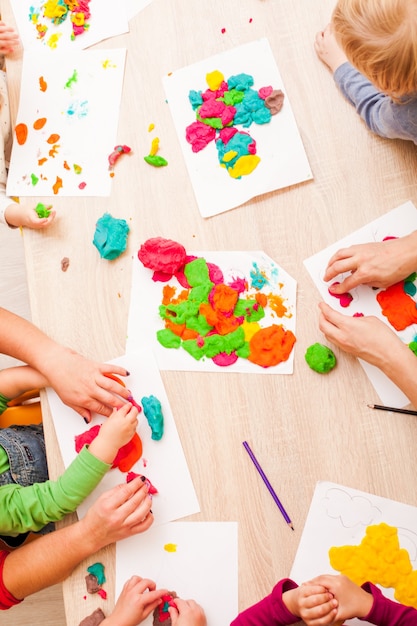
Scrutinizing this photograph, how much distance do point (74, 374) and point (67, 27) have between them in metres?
0.65

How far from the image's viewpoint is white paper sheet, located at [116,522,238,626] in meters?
0.93

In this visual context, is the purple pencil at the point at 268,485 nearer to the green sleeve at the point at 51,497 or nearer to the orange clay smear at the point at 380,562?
the orange clay smear at the point at 380,562

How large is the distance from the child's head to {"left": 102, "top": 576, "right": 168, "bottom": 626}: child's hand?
820mm

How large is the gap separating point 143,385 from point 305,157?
468mm

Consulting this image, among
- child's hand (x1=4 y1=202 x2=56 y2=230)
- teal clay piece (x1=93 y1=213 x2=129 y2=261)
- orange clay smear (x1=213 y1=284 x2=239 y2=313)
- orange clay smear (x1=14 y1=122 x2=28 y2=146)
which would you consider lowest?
orange clay smear (x1=213 y1=284 x2=239 y2=313)

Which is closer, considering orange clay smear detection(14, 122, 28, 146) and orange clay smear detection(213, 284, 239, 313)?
orange clay smear detection(213, 284, 239, 313)

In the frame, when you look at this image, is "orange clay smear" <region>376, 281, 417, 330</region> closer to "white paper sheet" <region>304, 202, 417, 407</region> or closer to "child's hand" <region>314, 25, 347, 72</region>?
"white paper sheet" <region>304, 202, 417, 407</region>

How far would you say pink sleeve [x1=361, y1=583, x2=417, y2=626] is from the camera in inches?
35.0

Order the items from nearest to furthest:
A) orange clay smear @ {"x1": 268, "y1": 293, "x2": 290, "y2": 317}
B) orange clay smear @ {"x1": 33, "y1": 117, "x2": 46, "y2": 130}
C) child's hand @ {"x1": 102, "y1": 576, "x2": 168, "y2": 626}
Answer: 1. child's hand @ {"x1": 102, "y1": 576, "x2": 168, "y2": 626}
2. orange clay smear @ {"x1": 268, "y1": 293, "x2": 290, "y2": 317}
3. orange clay smear @ {"x1": 33, "y1": 117, "x2": 46, "y2": 130}

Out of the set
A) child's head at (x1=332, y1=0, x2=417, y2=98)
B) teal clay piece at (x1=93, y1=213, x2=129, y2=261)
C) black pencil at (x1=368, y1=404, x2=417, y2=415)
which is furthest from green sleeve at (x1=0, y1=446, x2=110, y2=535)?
child's head at (x1=332, y1=0, x2=417, y2=98)

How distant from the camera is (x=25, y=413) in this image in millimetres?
1143

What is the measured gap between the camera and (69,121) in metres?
1.10

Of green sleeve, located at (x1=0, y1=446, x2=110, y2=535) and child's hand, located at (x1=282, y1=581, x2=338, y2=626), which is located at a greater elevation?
green sleeve, located at (x1=0, y1=446, x2=110, y2=535)

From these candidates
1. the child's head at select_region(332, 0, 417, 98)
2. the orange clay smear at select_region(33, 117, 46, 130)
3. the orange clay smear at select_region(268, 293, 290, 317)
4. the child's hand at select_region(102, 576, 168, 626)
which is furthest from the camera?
the orange clay smear at select_region(33, 117, 46, 130)
